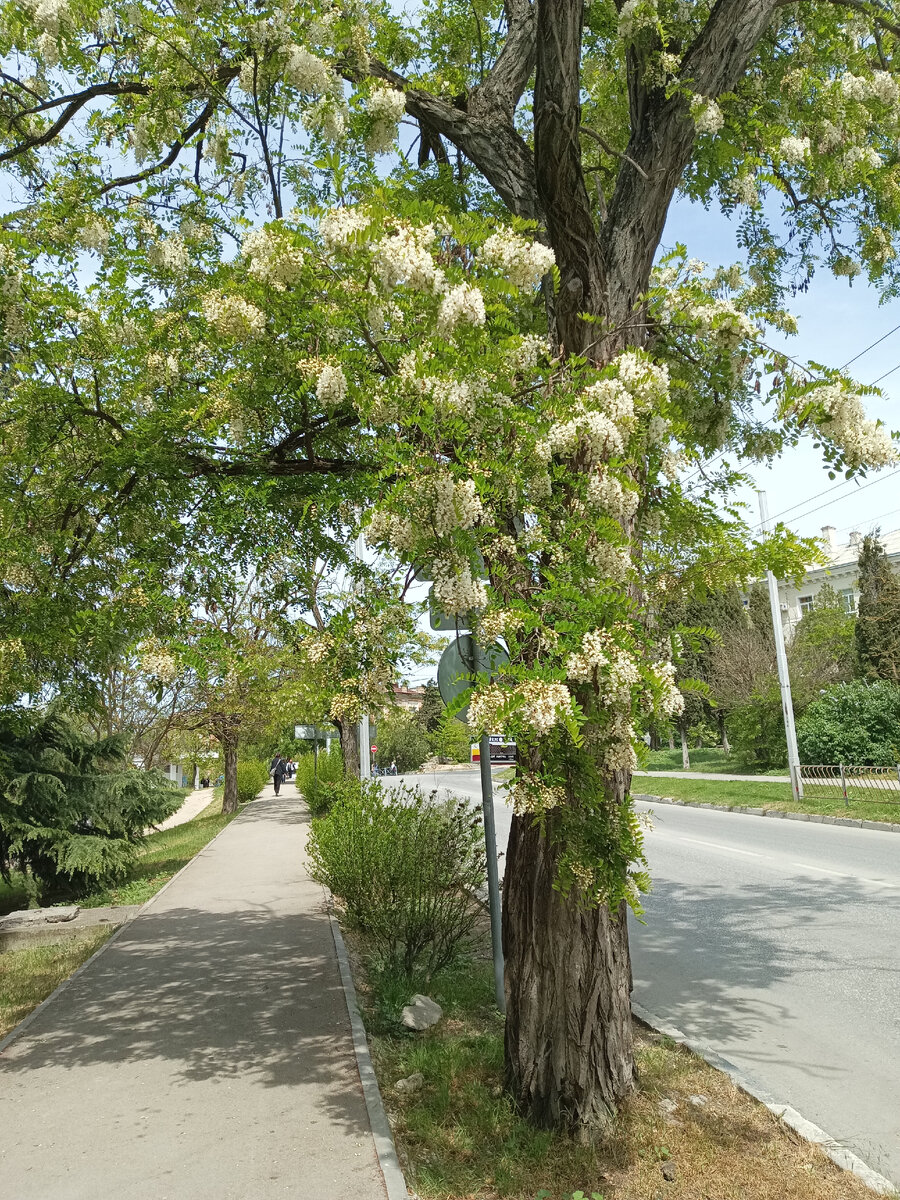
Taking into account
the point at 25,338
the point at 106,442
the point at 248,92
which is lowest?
the point at 106,442

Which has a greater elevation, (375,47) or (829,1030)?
(375,47)

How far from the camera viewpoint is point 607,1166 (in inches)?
177

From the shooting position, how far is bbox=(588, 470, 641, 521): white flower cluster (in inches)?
147

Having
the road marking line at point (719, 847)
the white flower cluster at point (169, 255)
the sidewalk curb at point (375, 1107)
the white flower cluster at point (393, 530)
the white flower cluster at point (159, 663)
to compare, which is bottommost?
the sidewalk curb at point (375, 1107)

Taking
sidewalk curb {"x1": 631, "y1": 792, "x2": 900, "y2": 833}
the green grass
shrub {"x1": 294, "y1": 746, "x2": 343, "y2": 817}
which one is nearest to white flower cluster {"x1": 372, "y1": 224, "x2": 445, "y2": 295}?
the green grass

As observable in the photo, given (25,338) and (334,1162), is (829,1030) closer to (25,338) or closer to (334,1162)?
(334,1162)

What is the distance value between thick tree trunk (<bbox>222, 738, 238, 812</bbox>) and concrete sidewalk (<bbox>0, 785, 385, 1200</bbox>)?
18930 mm

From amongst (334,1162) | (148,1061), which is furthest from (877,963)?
(148,1061)

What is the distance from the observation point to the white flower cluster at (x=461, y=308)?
12.1 ft

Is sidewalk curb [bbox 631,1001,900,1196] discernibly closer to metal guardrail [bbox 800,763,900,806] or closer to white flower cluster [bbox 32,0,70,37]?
white flower cluster [bbox 32,0,70,37]

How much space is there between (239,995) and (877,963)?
5413mm

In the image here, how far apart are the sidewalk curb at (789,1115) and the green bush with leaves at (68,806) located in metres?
9.24

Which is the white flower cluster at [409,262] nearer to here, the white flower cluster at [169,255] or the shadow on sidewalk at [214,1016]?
the white flower cluster at [169,255]

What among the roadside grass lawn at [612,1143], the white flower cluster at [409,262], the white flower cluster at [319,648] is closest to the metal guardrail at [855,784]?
the roadside grass lawn at [612,1143]
